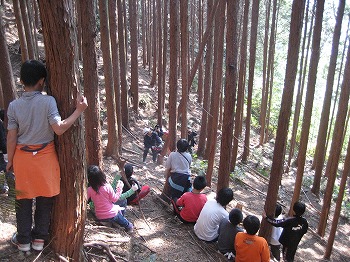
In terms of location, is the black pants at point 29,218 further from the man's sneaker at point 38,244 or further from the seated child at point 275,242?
the seated child at point 275,242

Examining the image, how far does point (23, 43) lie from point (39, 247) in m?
7.30

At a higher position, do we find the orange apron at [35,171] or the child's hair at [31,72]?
the child's hair at [31,72]

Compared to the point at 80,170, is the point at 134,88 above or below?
below

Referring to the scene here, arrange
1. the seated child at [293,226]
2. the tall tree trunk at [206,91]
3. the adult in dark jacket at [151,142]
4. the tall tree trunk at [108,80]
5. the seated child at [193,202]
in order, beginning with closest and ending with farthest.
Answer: the seated child at [293,226] → the seated child at [193,202] → the tall tree trunk at [108,80] → the adult in dark jacket at [151,142] → the tall tree trunk at [206,91]

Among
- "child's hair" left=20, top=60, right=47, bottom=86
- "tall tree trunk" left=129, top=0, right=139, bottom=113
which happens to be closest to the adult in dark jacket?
"tall tree trunk" left=129, top=0, right=139, bottom=113

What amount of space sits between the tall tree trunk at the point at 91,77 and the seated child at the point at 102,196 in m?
1.23

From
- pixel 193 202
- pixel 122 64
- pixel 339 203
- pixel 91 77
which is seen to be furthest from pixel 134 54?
pixel 339 203

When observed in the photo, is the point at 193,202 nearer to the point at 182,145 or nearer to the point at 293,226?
the point at 182,145

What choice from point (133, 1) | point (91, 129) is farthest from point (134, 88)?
point (91, 129)

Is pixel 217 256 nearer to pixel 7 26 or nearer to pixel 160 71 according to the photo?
pixel 160 71

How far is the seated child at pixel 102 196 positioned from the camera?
4492 mm

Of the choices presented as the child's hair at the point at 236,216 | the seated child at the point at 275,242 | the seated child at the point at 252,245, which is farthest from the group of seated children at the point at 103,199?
the seated child at the point at 275,242

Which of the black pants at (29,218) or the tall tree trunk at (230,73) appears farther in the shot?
the tall tree trunk at (230,73)

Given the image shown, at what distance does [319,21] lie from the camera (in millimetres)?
8227
